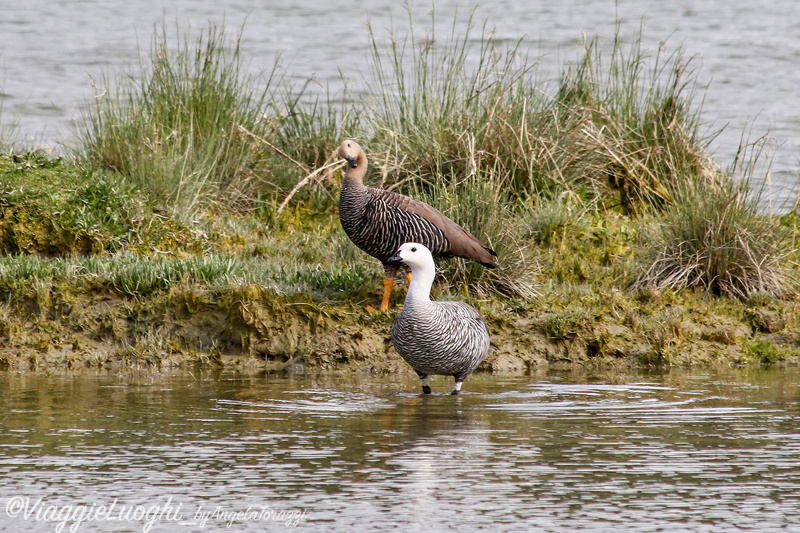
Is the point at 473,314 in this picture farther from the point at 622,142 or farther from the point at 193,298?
the point at 622,142

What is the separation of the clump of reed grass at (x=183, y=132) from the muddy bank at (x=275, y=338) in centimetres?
254

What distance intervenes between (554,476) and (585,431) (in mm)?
1168

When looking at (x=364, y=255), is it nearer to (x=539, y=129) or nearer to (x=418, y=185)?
(x=418, y=185)

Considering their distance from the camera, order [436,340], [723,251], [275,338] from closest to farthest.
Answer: [436,340]
[275,338]
[723,251]

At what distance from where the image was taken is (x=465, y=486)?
5.62 m

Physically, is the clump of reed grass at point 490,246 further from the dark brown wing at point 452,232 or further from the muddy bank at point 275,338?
the muddy bank at point 275,338

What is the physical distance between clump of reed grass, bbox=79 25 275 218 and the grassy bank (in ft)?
0.10

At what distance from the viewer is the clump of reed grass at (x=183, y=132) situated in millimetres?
12562

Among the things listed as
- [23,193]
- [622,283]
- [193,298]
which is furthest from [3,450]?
[622,283]

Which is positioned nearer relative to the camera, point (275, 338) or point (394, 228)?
point (275, 338)

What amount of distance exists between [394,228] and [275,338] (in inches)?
57.1

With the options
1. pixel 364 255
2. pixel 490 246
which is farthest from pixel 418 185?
pixel 490 246

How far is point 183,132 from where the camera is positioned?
44.1ft

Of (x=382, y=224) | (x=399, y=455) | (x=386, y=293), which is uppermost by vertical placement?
(x=382, y=224)
